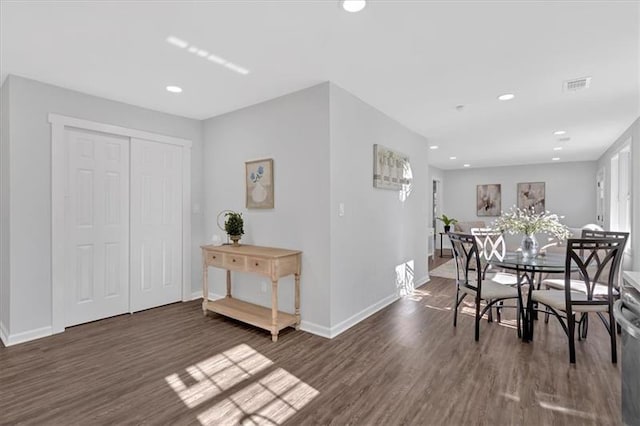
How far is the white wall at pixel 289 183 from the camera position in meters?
3.15

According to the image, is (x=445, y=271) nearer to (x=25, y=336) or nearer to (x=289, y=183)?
(x=289, y=183)

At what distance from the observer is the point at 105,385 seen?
7.45ft

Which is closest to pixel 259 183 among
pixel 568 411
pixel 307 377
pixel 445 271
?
pixel 307 377

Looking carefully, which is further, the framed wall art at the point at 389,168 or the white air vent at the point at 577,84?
the framed wall art at the point at 389,168

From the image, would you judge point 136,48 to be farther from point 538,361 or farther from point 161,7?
point 538,361

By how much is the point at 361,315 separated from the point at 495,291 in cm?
136

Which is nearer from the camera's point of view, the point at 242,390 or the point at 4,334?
the point at 242,390

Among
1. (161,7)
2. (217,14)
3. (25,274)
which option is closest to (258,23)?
(217,14)

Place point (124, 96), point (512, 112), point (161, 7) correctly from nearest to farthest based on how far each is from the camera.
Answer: point (161, 7) < point (124, 96) < point (512, 112)

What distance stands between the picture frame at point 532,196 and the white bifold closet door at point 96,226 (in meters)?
9.11

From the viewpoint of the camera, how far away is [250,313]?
337cm

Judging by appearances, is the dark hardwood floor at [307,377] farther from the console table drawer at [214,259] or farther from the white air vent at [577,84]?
the white air vent at [577,84]

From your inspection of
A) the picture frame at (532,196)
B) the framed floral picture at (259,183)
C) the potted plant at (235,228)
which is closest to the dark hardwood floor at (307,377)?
the potted plant at (235,228)

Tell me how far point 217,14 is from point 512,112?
363 centimetres
